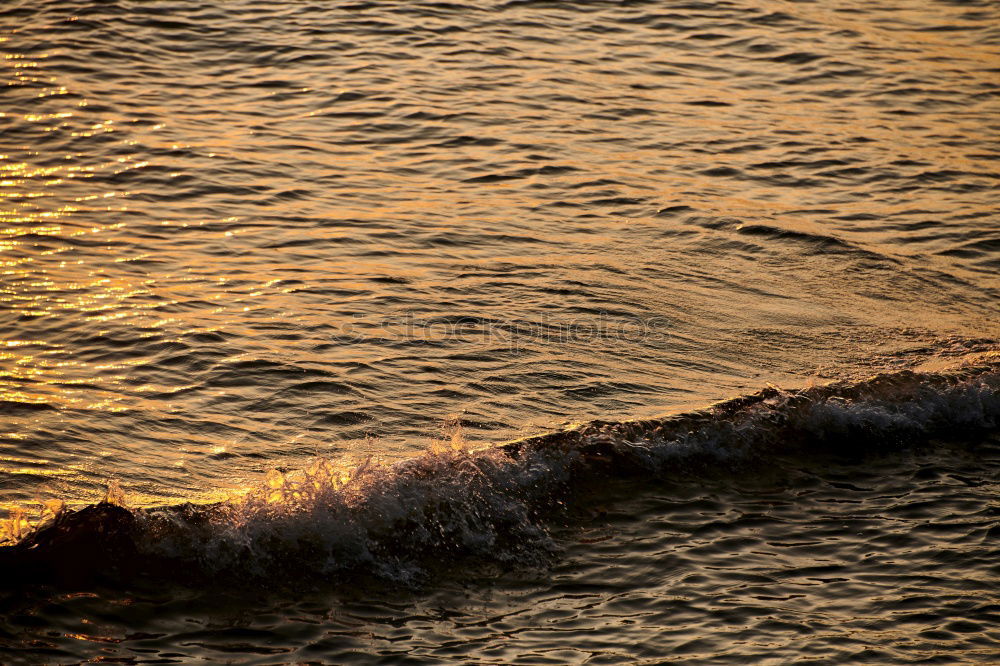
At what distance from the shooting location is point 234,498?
7.18 metres

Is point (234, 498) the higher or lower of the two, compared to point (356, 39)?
lower

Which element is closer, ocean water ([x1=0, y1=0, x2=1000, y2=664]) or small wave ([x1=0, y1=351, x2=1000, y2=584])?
ocean water ([x1=0, y1=0, x2=1000, y2=664])

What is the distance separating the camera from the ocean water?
6.40 metres

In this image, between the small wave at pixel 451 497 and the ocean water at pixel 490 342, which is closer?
the ocean water at pixel 490 342

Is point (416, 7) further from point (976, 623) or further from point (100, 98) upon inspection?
point (976, 623)

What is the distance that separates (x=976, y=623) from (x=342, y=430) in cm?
404

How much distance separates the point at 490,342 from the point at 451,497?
237cm

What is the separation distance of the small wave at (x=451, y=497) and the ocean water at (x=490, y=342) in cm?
2

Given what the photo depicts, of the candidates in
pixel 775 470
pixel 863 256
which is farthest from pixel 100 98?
pixel 775 470

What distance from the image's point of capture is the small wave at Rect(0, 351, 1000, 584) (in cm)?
673

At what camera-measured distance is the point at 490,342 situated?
9.54 meters

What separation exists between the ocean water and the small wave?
2cm

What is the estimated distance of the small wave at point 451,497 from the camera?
673 centimetres

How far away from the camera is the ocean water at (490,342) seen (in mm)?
6398
